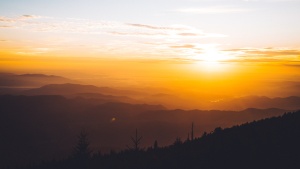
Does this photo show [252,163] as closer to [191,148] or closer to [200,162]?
[200,162]

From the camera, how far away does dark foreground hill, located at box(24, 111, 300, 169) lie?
16859mm

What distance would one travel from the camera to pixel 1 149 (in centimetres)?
16900

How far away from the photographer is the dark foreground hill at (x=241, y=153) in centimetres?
1686

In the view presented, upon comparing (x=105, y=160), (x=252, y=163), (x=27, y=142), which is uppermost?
(x=252, y=163)

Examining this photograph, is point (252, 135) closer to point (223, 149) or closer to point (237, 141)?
point (237, 141)

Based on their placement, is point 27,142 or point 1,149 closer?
point 1,149

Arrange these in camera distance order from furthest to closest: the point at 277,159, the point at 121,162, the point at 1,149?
the point at 1,149 → the point at 121,162 → the point at 277,159

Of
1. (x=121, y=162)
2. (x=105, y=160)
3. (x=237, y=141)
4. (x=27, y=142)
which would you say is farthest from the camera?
(x=27, y=142)

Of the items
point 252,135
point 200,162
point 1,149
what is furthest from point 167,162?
point 1,149

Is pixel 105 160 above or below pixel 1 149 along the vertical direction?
above

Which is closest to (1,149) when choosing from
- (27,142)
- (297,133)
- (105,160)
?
(27,142)

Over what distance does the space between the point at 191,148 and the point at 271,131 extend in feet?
19.6

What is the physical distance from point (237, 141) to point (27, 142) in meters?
195

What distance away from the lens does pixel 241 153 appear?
60.5 feet
